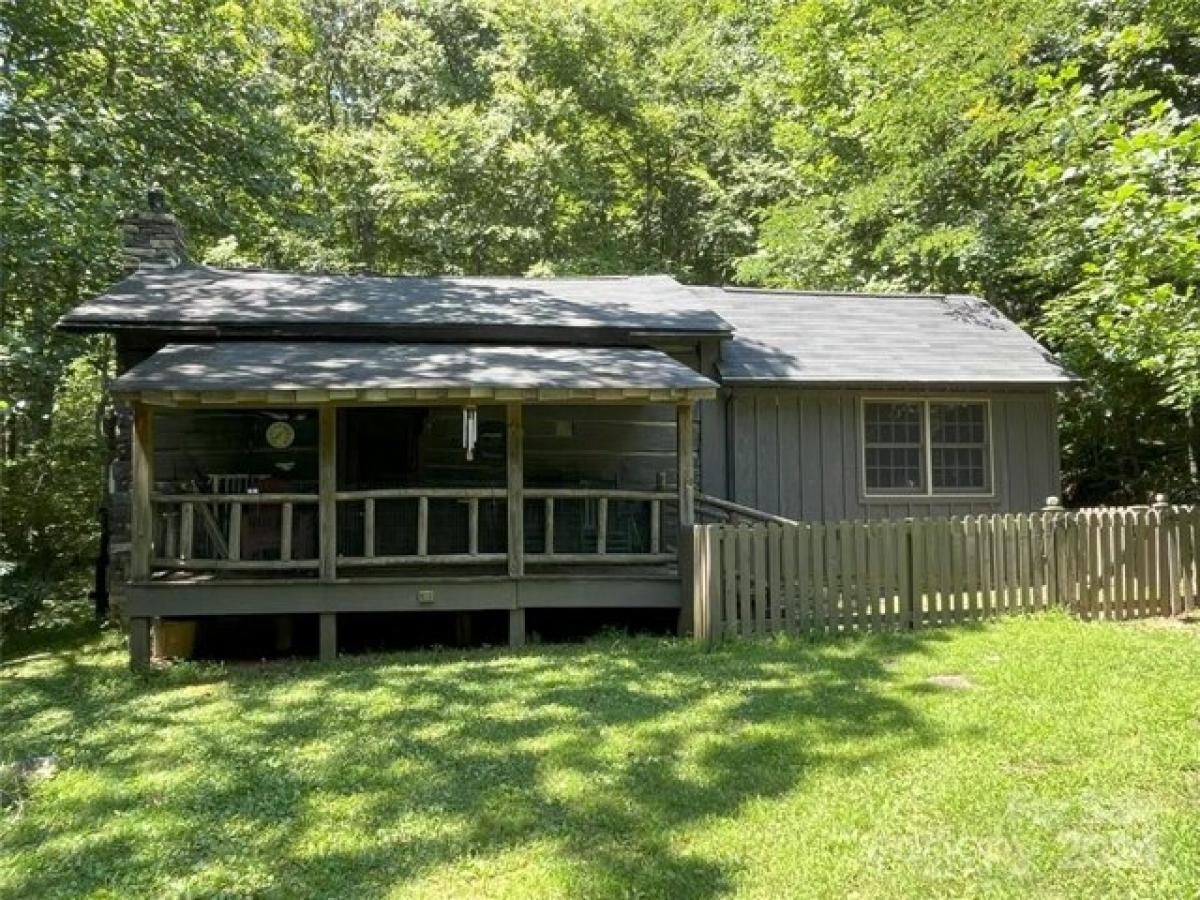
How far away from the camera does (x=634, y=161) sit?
25.2m

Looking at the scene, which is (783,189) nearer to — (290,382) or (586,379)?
(586,379)

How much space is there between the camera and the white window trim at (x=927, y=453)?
38.8ft

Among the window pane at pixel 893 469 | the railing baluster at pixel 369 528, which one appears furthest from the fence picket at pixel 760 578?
the window pane at pixel 893 469

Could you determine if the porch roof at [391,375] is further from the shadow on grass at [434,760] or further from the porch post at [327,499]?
the shadow on grass at [434,760]

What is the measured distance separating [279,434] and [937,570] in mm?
7574

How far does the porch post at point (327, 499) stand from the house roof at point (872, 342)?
16.6 ft

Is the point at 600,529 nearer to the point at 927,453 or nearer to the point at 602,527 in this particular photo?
the point at 602,527

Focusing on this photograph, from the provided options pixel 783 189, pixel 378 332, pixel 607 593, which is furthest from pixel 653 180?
pixel 607 593

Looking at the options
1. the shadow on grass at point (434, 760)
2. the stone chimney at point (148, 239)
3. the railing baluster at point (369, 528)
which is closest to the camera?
the shadow on grass at point (434, 760)

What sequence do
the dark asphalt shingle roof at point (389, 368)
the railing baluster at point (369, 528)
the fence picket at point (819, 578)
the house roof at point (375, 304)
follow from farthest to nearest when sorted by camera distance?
the house roof at point (375, 304)
the railing baluster at point (369, 528)
the fence picket at point (819, 578)
the dark asphalt shingle roof at point (389, 368)

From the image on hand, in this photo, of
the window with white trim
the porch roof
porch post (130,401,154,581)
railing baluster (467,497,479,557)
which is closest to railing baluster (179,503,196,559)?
porch post (130,401,154,581)

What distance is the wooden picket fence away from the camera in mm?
8102

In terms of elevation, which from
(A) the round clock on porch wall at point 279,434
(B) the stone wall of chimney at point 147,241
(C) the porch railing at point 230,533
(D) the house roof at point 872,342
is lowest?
Answer: (C) the porch railing at point 230,533

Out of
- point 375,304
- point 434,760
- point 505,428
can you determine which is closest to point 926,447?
point 505,428
